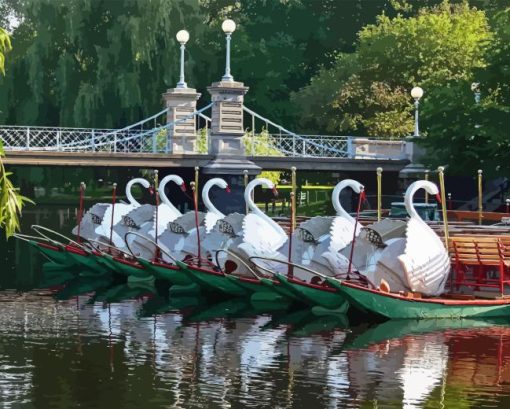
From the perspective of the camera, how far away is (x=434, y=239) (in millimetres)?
35812

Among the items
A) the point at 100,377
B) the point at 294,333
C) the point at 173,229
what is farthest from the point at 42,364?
the point at 173,229

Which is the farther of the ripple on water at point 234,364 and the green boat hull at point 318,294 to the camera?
the green boat hull at point 318,294

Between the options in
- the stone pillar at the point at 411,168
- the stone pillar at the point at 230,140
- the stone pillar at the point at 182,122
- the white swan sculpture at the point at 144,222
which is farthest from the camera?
the stone pillar at the point at 182,122

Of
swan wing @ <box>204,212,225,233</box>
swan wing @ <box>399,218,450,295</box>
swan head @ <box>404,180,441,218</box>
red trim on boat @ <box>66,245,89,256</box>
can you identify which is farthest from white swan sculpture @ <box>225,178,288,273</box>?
red trim on boat @ <box>66,245,89,256</box>

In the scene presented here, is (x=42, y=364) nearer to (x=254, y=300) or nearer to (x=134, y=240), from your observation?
(x=254, y=300)

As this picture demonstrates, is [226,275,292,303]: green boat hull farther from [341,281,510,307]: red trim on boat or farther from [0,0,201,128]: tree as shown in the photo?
[0,0,201,128]: tree

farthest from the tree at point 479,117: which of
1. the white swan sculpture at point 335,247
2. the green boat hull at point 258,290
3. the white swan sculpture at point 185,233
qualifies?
the green boat hull at point 258,290

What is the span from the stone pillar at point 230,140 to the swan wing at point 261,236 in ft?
83.3

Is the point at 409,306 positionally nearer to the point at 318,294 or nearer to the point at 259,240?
the point at 318,294

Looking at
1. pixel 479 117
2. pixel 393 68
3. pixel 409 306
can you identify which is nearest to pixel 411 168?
pixel 393 68

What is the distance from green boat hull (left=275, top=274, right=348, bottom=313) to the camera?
3509cm

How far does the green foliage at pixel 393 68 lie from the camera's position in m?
75.3

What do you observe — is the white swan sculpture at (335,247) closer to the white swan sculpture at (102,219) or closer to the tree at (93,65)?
the white swan sculpture at (102,219)

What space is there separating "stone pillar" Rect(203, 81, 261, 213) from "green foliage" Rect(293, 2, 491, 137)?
11272 mm
